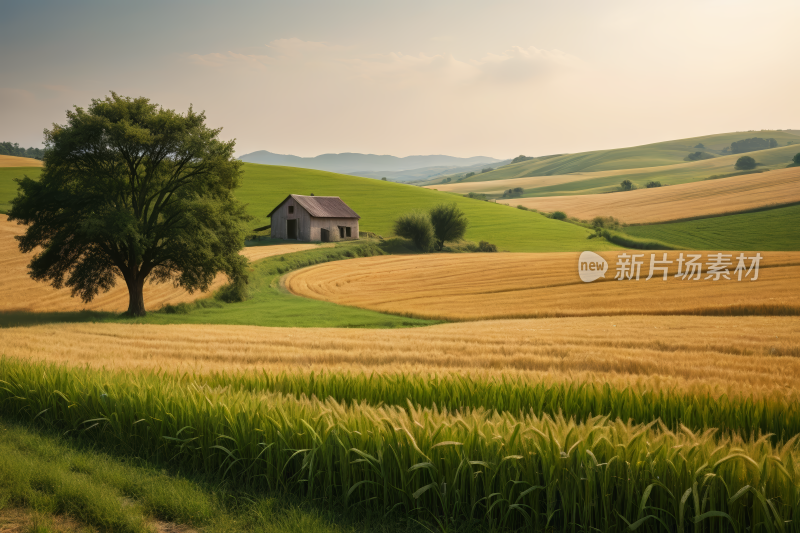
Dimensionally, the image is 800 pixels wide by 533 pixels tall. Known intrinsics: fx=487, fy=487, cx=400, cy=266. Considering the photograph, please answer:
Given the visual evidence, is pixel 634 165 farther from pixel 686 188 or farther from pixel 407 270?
pixel 407 270

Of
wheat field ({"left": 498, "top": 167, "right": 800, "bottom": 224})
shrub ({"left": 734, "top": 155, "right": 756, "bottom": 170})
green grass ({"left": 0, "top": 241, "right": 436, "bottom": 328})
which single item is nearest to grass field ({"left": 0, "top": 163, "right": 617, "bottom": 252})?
wheat field ({"left": 498, "top": 167, "right": 800, "bottom": 224})

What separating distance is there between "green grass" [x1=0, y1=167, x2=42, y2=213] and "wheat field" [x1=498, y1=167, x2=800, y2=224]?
86.7 m

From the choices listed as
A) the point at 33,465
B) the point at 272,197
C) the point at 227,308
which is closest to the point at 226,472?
the point at 33,465

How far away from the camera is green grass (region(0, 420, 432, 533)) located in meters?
4.23

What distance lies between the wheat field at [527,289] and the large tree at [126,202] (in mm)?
10301

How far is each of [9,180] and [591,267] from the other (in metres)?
101

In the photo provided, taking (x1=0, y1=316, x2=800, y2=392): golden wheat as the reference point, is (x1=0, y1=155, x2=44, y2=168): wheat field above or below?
above

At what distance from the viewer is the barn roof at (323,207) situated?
66.7 m

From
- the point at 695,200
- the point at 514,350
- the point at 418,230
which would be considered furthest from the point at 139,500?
the point at 695,200

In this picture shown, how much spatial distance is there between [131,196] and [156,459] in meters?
28.8

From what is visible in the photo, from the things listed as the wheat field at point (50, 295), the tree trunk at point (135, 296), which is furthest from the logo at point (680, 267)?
the wheat field at point (50, 295)

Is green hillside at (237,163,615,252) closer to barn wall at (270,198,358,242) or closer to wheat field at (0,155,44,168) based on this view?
barn wall at (270,198,358,242)

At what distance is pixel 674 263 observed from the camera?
124ft

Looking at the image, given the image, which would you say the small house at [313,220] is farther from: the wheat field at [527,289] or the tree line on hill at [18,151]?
the tree line on hill at [18,151]
